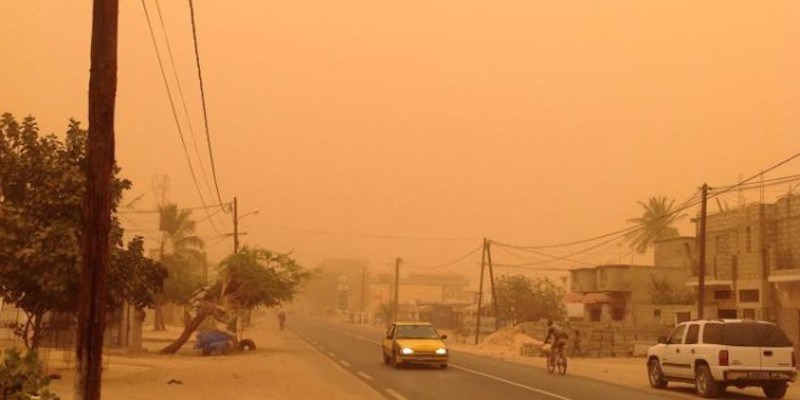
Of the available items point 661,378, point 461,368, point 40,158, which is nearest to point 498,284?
point 461,368

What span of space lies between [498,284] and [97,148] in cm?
7212

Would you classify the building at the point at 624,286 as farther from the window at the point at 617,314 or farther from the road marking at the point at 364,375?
the road marking at the point at 364,375

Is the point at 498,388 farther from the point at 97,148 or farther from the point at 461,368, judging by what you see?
the point at 97,148

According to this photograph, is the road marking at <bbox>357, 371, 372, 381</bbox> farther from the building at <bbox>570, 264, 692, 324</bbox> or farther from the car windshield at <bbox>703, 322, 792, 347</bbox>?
the building at <bbox>570, 264, 692, 324</bbox>

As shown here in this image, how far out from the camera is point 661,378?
23.2 meters

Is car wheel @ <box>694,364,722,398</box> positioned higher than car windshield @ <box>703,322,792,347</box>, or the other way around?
car windshield @ <box>703,322,792,347</box>

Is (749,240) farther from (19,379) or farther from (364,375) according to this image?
(19,379)

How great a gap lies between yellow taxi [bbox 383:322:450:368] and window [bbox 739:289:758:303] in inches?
789

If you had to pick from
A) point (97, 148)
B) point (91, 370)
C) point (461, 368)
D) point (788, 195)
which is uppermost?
point (788, 195)

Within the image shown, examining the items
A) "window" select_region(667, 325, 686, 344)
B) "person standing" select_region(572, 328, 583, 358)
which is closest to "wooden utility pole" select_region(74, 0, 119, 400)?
"window" select_region(667, 325, 686, 344)

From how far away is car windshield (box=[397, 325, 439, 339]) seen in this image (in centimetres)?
2923

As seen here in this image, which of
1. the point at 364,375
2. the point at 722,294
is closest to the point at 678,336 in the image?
the point at 364,375

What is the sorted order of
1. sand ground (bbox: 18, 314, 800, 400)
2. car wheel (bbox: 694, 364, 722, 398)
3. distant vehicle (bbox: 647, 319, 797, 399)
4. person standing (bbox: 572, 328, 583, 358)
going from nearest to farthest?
1. sand ground (bbox: 18, 314, 800, 400)
2. distant vehicle (bbox: 647, 319, 797, 399)
3. car wheel (bbox: 694, 364, 722, 398)
4. person standing (bbox: 572, 328, 583, 358)

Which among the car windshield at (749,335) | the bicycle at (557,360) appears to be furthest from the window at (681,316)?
the car windshield at (749,335)
